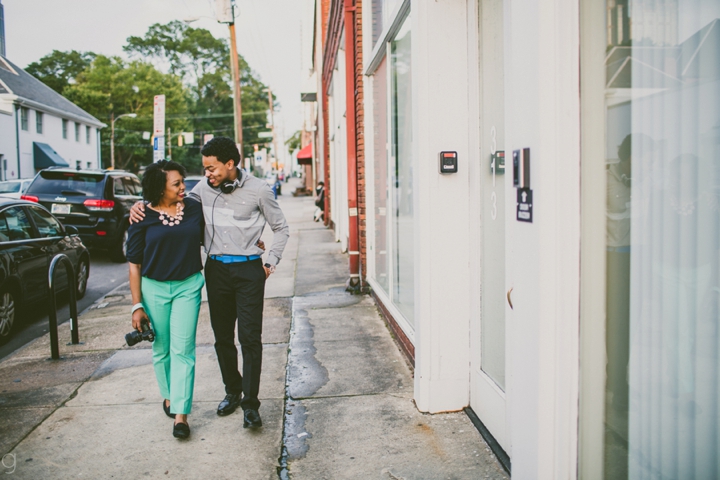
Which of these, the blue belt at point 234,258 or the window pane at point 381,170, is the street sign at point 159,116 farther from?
the blue belt at point 234,258

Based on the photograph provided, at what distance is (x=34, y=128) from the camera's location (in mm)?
35219

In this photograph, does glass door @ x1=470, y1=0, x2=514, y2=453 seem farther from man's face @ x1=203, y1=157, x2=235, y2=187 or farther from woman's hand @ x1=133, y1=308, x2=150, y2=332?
woman's hand @ x1=133, y1=308, x2=150, y2=332

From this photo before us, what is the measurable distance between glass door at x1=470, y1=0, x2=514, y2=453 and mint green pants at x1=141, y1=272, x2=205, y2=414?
1.90 meters

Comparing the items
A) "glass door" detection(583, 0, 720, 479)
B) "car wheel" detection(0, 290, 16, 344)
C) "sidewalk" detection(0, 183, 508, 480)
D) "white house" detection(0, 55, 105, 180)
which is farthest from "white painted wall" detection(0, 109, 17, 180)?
"glass door" detection(583, 0, 720, 479)

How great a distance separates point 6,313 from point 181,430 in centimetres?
404

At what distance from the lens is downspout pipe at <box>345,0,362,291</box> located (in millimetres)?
8102

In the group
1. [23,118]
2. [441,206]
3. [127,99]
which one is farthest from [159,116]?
[127,99]

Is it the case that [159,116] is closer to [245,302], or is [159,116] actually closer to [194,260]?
[194,260]

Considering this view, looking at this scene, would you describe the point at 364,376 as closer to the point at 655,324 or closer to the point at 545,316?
the point at 545,316

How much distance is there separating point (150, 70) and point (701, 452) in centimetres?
6486

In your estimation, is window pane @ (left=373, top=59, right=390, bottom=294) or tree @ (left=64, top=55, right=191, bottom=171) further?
tree @ (left=64, top=55, right=191, bottom=171)

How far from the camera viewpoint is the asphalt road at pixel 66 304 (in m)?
6.93

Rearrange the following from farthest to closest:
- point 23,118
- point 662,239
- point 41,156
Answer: point 41,156
point 23,118
point 662,239

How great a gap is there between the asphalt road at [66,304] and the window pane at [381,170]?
4117 mm
